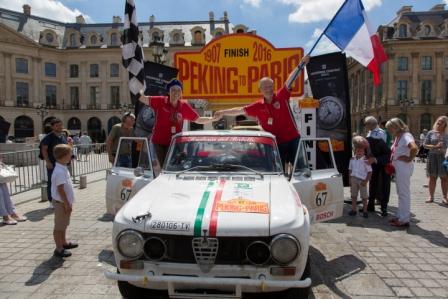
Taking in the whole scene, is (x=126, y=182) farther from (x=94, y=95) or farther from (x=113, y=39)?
(x=113, y=39)

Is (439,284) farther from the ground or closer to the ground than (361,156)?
closer to the ground

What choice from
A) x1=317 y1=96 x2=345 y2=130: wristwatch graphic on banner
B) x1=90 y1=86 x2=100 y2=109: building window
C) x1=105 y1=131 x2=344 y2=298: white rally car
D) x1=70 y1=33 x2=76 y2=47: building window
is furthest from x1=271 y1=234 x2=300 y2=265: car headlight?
x1=70 y1=33 x2=76 y2=47: building window

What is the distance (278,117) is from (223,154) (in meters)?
1.45

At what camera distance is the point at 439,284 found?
4.50 m

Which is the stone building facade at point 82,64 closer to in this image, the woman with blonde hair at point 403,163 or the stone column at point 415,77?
the stone column at point 415,77

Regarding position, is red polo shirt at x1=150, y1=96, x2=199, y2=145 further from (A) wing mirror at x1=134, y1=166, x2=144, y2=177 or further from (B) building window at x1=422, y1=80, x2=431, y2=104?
(B) building window at x1=422, y1=80, x2=431, y2=104

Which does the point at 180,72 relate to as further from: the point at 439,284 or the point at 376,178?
the point at 439,284

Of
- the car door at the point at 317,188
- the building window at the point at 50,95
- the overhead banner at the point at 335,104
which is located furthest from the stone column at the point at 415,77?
the car door at the point at 317,188

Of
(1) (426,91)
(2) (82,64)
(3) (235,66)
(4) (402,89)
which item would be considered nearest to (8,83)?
(2) (82,64)

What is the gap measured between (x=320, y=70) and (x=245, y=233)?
6.57 m

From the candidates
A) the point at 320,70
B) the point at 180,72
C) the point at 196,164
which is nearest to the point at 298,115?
the point at 320,70

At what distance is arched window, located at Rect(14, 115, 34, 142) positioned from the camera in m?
60.0

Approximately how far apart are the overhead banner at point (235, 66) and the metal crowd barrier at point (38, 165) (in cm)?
465

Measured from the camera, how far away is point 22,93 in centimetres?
6144
